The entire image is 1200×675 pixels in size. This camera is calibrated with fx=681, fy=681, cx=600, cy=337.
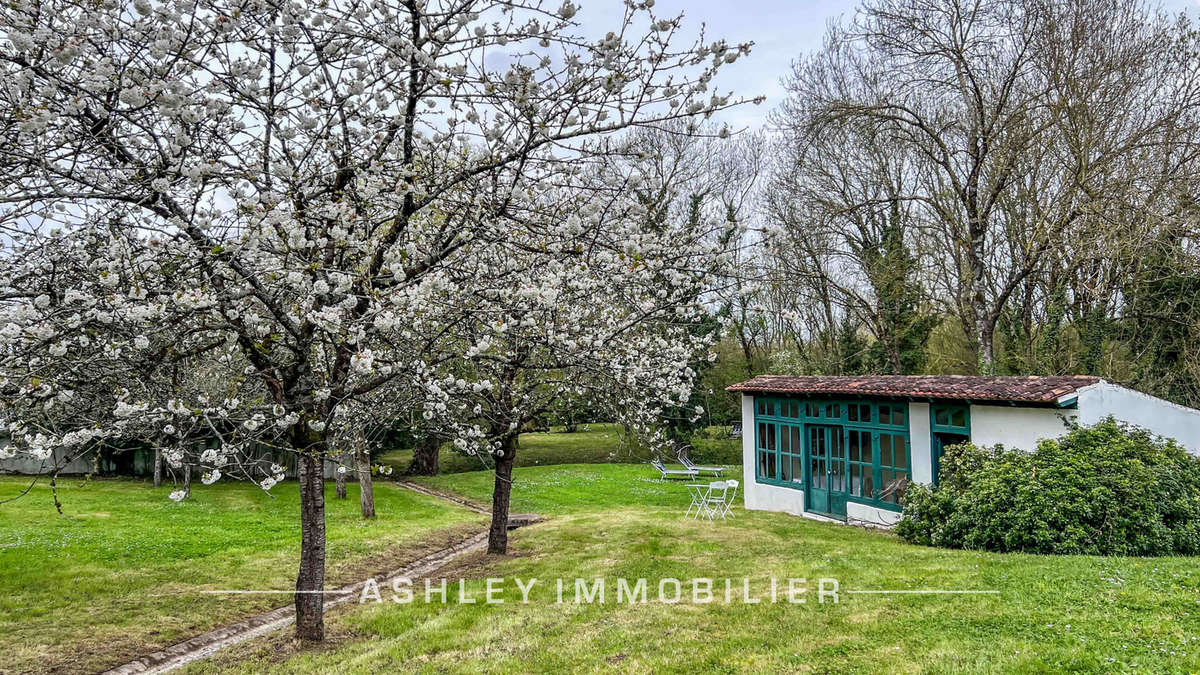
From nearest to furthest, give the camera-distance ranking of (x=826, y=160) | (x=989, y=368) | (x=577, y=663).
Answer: (x=577, y=663)
(x=989, y=368)
(x=826, y=160)

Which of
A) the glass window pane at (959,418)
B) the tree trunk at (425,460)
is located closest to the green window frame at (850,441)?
the glass window pane at (959,418)

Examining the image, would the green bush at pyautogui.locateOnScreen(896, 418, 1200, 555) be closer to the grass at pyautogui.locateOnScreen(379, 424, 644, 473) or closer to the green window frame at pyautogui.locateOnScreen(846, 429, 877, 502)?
the green window frame at pyautogui.locateOnScreen(846, 429, 877, 502)

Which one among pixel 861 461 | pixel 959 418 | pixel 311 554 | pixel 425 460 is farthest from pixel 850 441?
pixel 425 460

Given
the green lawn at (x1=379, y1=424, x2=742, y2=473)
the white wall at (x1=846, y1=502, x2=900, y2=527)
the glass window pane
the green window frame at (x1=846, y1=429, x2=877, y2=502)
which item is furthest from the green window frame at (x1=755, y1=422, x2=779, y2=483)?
the green lawn at (x1=379, y1=424, x2=742, y2=473)

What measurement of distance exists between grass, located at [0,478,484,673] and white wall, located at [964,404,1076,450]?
9999mm

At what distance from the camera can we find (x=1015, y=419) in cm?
1083

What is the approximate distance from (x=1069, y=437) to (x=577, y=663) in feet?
27.4

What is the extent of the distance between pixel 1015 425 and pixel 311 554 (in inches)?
407

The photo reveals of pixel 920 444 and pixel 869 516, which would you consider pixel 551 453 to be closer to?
pixel 869 516

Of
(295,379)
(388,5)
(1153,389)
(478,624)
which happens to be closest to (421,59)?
(388,5)

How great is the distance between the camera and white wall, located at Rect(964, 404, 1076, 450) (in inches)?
408

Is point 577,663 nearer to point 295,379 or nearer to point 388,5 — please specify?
point 295,379

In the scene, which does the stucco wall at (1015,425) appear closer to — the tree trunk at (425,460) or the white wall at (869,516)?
the white wall at (869,516)

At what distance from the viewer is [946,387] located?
12.1 metres
